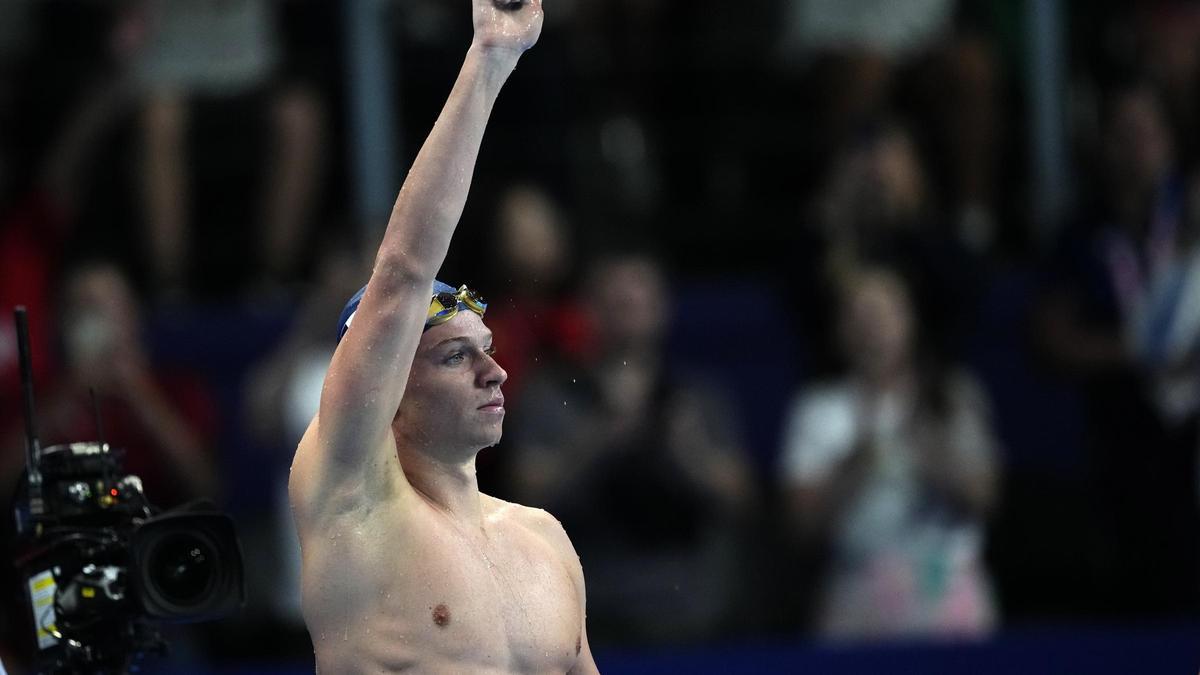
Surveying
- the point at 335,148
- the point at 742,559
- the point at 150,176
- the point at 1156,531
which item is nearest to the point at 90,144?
the point at 150,176

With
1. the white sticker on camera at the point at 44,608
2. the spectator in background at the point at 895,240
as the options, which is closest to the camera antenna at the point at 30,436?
the white sticker on camera at the point at 44,608

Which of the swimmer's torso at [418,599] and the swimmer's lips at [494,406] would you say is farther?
the swimmer's lips at [494,406]

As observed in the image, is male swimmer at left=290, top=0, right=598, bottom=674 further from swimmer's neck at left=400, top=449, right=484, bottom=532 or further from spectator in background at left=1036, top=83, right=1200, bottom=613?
spectator in background at left=1036, top=83, right=1200, bottom=613

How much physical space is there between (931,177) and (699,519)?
222cm

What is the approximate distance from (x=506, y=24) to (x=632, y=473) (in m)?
3.35

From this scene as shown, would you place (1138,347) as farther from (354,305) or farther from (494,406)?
(354,305)

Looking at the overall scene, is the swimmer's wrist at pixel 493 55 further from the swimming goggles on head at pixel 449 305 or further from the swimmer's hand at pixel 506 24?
the swimming goggles on head at pixel 449 305

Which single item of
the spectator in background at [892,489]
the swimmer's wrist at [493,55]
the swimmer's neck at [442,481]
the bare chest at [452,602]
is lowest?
the spectator in background at [892,489]

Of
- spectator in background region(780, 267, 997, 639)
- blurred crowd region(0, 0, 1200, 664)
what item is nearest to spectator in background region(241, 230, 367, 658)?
blurred crowd region(0, 0, 1200, 664)

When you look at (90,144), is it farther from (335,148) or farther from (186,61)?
(335,148)

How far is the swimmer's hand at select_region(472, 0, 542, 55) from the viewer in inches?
143

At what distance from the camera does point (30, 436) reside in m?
4.17

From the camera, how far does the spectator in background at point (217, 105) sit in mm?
7852

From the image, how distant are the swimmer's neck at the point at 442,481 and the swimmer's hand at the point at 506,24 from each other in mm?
892
